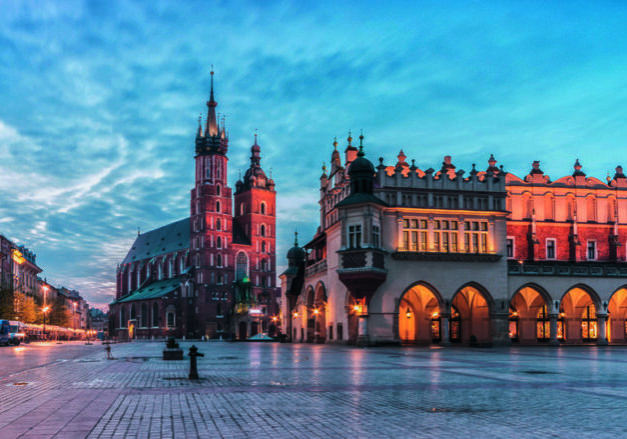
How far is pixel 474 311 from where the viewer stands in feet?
182

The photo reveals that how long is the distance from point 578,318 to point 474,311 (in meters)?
9.77

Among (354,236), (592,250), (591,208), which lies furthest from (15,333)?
(591,208)

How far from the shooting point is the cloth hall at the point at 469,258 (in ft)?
164

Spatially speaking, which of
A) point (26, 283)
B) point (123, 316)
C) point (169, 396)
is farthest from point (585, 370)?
point (123, 316)

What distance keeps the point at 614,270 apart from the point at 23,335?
60.3m

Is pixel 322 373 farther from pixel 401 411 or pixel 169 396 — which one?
pixel 401 411

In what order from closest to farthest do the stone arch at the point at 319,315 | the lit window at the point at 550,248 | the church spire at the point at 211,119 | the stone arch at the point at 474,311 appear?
the stone arch at the point at 474,311, the lit window at the point at 550,248, the stone arch at the point at 319,315, the church spire at the point at 211,119

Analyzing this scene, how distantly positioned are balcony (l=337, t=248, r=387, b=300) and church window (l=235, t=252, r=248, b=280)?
3563 inches

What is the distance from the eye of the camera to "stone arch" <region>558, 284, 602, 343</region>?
187 ft

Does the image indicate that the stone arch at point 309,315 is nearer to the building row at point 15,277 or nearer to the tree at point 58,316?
the building row at point 15,277

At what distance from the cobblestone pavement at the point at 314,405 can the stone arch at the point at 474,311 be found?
31.8 metres

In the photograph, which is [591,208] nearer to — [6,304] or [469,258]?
[469,258]

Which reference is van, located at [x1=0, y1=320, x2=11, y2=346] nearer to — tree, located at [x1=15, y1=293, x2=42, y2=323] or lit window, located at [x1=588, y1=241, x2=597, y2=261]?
tree, located at [x1=15, y1=293, x2=42, y2=323]

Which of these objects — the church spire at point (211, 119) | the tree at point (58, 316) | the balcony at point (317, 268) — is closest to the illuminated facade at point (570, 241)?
the balcony at point (317, 268)
